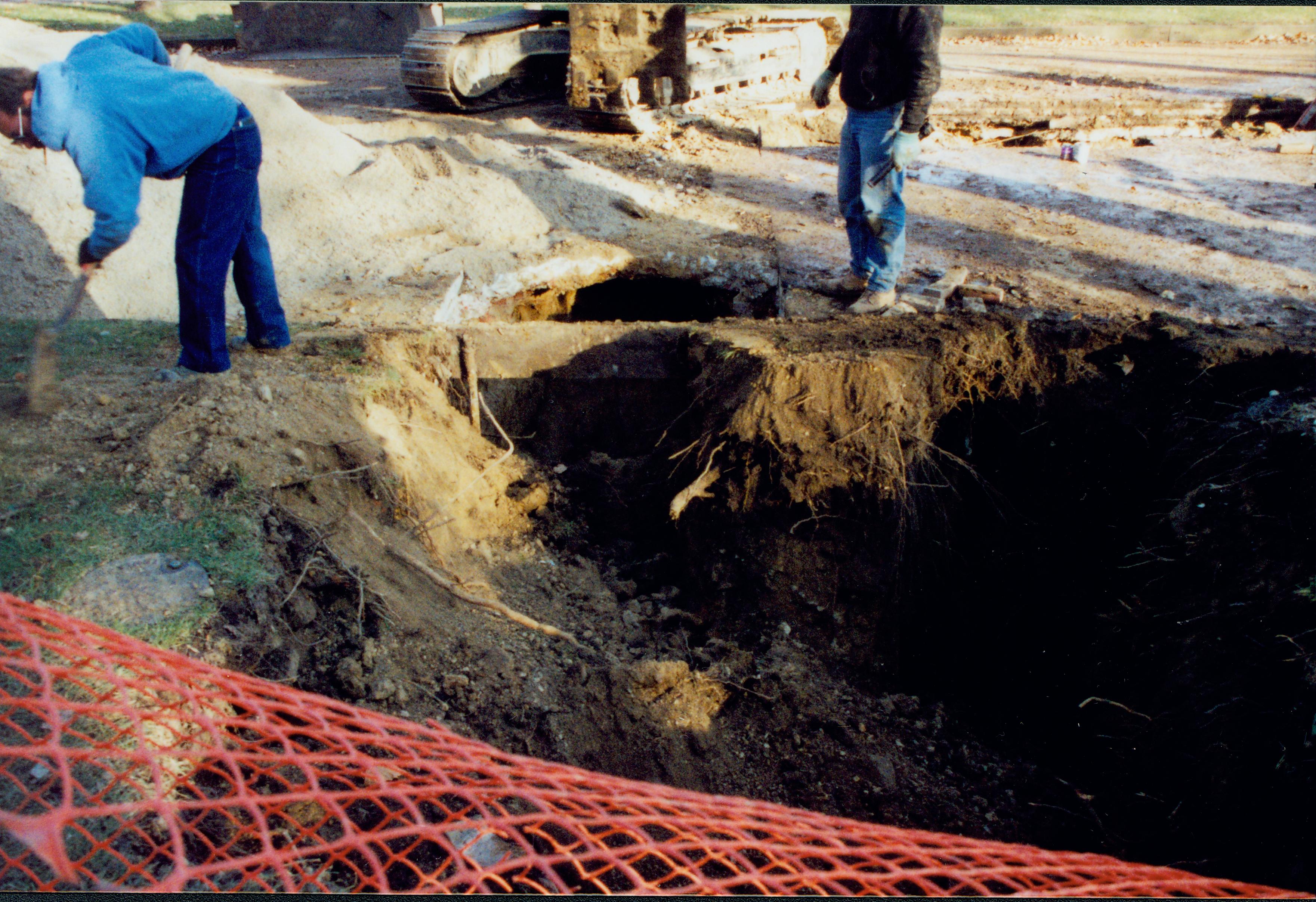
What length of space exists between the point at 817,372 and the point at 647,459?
1073 millimetres

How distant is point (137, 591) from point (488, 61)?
8217 mm

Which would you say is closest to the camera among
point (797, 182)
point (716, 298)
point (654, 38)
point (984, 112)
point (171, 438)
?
point (171, 438)

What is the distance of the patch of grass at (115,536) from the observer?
2.39m

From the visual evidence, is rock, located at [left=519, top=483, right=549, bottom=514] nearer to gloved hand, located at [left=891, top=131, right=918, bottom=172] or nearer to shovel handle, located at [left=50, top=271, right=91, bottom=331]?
shovel handle, located at [left=50, top=271, right=91, bottom=331]

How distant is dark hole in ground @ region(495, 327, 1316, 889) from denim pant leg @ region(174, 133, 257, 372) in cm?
160

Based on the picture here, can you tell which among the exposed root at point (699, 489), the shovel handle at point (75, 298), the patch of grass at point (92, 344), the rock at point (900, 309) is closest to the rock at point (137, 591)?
the shovel handle at point (75, 298)

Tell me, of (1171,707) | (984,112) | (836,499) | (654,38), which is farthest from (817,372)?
(984,112)

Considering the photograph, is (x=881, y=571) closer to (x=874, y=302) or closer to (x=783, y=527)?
(x=783, y=527)

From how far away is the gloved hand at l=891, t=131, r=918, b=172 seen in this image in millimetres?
4316

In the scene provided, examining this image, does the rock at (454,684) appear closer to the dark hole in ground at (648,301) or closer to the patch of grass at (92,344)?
the patch of grass at (92,344)

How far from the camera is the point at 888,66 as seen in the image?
4.18 meters

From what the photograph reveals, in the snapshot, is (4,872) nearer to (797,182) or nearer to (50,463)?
(50,463)

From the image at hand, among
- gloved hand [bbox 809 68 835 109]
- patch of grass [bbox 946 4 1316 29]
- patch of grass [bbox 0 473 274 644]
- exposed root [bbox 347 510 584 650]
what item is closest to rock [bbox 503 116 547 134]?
gloved hand [bbox 809 68 835 109]

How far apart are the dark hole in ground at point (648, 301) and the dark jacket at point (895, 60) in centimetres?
157
